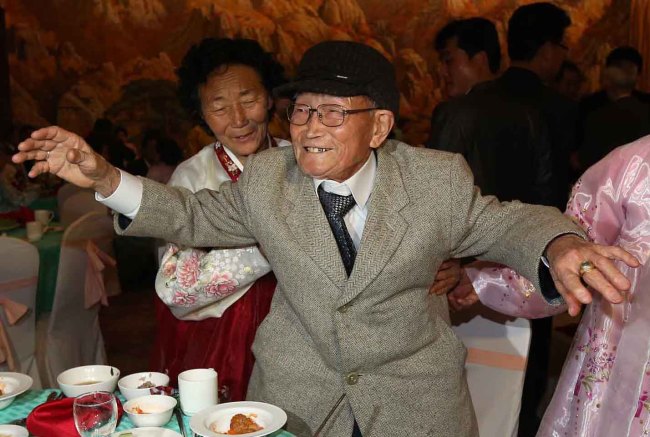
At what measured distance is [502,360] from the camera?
244 cm

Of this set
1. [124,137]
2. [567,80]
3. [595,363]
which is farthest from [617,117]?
[124,137]

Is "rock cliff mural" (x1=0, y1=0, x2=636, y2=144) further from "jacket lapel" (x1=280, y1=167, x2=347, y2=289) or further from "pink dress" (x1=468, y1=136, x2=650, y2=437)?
"jacket lapel" (x1=280, y1=167, x2=347, y2=289)

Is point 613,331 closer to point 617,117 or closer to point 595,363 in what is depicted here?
point 595,363

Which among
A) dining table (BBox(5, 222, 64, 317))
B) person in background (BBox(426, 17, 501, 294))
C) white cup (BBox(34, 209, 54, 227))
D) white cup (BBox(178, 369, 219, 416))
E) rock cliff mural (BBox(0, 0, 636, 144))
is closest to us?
white cup (BBox(178, 369, 219, 416))

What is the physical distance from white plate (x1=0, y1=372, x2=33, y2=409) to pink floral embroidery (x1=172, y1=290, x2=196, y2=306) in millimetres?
471

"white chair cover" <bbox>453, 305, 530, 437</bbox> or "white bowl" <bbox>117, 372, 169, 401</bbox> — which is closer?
"white bowl" <bbox>117, 372, 169, 401</bbox>

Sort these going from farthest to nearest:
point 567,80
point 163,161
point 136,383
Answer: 1. point 567,80
2. point 163,161
3. point 136,383

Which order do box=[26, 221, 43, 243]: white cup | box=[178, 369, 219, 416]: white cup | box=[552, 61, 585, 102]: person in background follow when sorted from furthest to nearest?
box=[552, 61, 585, 102]: person in background → box=[26, 221, 43, 243]: white cup → box=[178, 369, 219, 416]: white cup

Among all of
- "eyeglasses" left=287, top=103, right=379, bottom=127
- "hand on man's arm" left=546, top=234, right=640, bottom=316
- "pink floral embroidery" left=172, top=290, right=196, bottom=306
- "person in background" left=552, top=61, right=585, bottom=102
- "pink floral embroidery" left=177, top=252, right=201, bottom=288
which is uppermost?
"eyeglasses" left=287, top=103, right=379, bottom=127

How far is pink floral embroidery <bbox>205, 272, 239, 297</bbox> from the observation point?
219 cm

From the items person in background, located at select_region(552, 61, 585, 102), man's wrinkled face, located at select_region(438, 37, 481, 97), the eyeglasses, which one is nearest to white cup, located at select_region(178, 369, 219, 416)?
the eyeglasses

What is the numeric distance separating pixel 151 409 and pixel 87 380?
236 millimetres

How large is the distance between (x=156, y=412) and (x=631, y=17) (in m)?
8.35

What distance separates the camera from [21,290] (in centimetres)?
338
